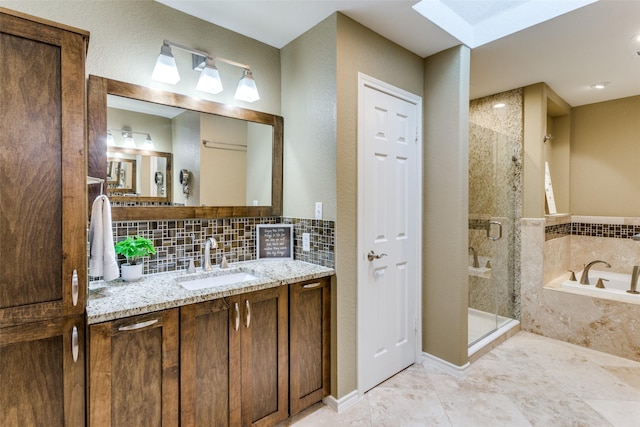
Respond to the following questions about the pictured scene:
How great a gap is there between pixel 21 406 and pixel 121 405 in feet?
1.08

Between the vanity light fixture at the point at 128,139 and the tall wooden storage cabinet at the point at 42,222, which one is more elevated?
the vanity light fixture at the point at 128,139

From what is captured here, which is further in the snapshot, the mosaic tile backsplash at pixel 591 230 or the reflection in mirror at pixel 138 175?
the mosaic tile backsplash at pixel 591 230

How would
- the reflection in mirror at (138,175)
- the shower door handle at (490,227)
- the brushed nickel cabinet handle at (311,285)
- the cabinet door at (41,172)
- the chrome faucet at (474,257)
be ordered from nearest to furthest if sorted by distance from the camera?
the cabinet door at (41,172)
the reflection in mirror at (138,175)
the brushed nickel cabinet handle at (311,285)
the chrome faucet at (474,257)
the shower door handle at (490,227)

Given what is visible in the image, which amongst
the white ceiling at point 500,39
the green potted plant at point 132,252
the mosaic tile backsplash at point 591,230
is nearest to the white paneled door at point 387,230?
the white ceiling at point 500,39

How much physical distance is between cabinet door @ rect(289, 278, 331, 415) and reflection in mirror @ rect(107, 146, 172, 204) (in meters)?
1.03

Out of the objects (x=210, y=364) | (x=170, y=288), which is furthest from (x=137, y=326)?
(x=210, y=364)

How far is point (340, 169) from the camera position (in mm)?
2035

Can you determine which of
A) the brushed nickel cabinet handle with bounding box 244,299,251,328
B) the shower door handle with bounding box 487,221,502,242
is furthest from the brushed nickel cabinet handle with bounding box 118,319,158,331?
the shower door handle with bounding box 487,221,502,242

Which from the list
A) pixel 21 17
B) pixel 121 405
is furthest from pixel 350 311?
pixel 21 17

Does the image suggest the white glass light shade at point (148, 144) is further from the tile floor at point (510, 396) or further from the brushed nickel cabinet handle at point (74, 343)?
the tile floor at point (510, 396)

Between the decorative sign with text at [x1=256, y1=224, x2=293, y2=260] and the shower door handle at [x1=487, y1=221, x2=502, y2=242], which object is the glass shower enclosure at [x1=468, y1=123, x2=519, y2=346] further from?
the decorative sign with text at [x1=256, y1=224, x2=293, y2=260]

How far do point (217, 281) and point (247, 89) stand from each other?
1.27 meters

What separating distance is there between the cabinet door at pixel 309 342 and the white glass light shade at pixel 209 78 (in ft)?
4.37

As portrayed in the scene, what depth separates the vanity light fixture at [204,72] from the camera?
6.04ft
